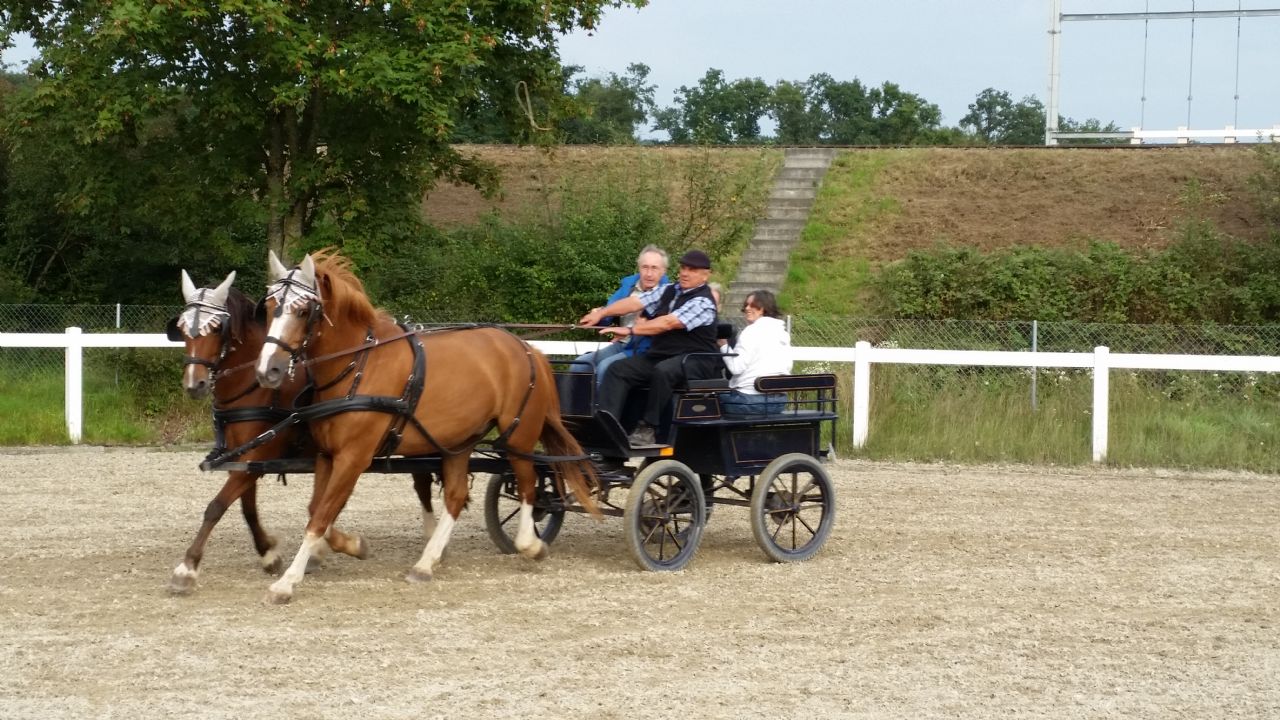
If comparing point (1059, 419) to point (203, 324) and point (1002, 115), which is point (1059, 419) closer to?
point (203, 324)

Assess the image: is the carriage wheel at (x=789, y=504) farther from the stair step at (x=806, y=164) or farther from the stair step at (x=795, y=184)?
the stair step at (x=806, y=164)

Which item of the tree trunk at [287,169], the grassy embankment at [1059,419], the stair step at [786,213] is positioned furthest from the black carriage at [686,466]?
the stair step at [786,213]

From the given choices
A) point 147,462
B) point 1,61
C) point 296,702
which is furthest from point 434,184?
point 296,702

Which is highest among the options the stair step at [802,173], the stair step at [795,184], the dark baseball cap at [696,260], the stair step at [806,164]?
the stair step at [806,164]

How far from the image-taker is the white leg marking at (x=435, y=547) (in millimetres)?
8086

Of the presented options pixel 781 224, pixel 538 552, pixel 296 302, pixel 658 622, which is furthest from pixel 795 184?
pixel 658 622

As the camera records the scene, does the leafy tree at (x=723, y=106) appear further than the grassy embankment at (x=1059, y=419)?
Yes

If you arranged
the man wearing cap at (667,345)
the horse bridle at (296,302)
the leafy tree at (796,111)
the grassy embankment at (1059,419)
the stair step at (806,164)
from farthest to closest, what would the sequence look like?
the leafy tree at (796,111) < the stair step at (806,164) < the grassy embankment at (1059,419) < the man wearing cap at (667,345) < the horse bridle at (296,302)

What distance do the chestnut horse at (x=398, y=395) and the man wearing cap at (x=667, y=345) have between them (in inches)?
15.8

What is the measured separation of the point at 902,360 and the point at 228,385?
8.87 metres

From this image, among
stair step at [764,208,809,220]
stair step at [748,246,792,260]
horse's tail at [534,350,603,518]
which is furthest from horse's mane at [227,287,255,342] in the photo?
stair step at [764,208,809,220]

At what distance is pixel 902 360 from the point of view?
1512 centimetres

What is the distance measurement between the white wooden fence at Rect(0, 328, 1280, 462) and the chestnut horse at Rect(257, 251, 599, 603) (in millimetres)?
6116

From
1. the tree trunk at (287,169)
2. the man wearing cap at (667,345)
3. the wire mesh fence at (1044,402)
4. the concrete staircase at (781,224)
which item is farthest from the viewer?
the concrete staircase at (781,224)
